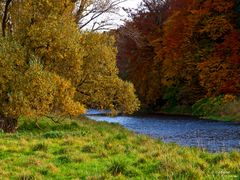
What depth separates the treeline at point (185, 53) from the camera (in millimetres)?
47281

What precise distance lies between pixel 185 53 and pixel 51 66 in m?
31.4

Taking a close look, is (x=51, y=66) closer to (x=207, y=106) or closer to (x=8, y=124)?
(x=8, y=124)

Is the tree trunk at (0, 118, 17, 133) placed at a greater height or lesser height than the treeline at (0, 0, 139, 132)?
lesser

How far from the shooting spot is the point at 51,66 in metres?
24.9

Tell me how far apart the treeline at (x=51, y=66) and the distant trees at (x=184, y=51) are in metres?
7.48

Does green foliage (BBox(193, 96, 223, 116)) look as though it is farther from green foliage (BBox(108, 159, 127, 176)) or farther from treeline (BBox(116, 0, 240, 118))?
green foliage (BBox(108, 159, 127, 176))

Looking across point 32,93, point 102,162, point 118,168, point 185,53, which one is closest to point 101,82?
point 32,93

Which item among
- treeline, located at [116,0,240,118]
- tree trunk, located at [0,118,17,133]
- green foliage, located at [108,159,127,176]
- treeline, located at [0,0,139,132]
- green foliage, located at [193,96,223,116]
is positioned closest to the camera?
green foliage, located at [108,159,127,176]

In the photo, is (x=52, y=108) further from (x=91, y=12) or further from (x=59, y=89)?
(x=91, y=12)

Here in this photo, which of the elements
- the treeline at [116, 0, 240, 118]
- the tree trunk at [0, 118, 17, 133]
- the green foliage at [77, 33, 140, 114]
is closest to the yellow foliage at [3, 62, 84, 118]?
the tree trunk at [0, 118, 17, 133]

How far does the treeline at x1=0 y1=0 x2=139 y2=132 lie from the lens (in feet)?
71.5

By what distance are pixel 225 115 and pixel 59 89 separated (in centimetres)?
2504

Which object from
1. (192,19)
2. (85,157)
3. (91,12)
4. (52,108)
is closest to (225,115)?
(192,19)

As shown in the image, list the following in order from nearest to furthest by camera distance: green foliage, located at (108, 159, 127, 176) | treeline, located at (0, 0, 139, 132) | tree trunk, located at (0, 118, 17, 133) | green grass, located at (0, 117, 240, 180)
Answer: green grass, located at (0, 117, 240, 180) < green foliage, located at (108, 159, 127, 176) < treeline, located at (0, 0, 139, 132) < tree trunk, located at (0, 118, 17, 133)
